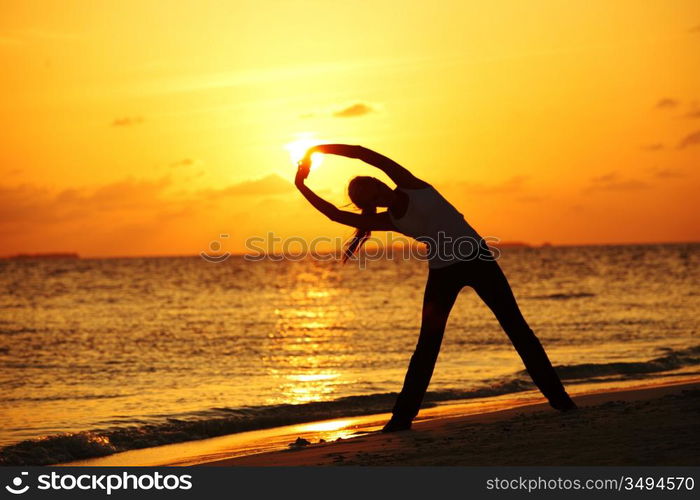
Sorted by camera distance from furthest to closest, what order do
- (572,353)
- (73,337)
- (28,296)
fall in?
(28,296), (73,337), (572,353)

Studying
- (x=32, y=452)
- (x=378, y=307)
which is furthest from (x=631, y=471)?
(x=378, y=307)

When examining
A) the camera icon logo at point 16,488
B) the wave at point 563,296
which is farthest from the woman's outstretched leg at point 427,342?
the wave at point 563,296

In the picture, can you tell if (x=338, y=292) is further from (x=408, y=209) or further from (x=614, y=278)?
(x=408, y=209)

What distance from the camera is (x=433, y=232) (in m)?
7.38

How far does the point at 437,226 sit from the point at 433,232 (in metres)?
0.07

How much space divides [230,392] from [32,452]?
4413 mm

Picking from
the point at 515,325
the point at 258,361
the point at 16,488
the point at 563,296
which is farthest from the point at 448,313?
the point at 563,296

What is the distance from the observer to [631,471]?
5.53 m

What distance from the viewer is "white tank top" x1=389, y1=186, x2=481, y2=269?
7.32 m

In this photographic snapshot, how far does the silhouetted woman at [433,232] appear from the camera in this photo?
7.30 metres

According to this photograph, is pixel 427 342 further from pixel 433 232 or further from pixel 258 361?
pixel 258 361

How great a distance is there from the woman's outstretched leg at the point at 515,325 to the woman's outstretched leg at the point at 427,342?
0.23 metres

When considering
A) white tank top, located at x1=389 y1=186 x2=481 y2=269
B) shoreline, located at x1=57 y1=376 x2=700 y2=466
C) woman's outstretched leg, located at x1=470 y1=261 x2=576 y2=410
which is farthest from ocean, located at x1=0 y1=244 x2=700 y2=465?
white tank top, located at x1=389 y1=186 x2=481 y2=269

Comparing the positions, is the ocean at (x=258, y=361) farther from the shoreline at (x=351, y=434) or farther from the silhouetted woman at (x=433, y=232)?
the silhouetted woman at (x=433, y=232)
